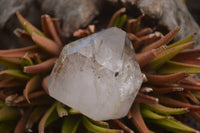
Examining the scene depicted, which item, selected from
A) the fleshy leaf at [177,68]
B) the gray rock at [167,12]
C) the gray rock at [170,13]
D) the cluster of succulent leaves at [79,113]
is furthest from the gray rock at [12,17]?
the fleshy leaf at [177,68]

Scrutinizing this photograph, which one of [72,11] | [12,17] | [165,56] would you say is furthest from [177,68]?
[12,17]

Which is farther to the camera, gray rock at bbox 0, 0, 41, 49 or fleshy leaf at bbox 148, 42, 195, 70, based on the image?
gray rock at bbox 0, 0, 41, 49

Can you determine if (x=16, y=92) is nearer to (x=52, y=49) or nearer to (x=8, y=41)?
(x=52, y=49)

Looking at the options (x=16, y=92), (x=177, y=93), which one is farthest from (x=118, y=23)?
(x=16, y=92)

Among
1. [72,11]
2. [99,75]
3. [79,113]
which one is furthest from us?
[72,11]

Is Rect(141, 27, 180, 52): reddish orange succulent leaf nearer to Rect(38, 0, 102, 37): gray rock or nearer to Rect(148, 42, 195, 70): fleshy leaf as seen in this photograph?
Rect(148, 42, 195, 70): fleshy leaf

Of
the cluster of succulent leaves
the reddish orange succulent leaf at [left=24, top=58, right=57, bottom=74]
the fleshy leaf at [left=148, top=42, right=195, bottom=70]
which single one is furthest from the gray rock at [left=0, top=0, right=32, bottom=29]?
the fleshy leaf at [left=148, top=42, right=195, bottom=70]

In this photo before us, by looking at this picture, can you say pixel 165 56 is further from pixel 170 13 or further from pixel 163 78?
pixel 170 13
